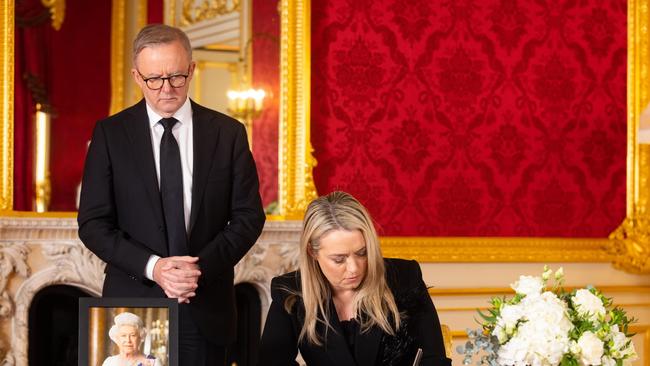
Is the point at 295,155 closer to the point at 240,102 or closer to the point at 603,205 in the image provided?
the point at 240,102

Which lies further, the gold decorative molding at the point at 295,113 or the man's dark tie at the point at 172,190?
the gold decorative molding at the point at 295,113

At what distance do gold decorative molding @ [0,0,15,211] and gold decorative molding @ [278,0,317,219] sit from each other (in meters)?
1.28

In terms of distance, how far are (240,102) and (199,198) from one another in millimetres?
3030

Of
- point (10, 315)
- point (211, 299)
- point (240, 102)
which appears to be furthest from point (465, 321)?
point (211, 299)

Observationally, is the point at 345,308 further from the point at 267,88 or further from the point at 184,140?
the point at 267,88

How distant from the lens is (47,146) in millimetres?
5762

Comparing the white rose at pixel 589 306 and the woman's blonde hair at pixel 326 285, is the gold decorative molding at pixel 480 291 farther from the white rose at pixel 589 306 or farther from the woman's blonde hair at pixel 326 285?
the white rose at pixel 589 306

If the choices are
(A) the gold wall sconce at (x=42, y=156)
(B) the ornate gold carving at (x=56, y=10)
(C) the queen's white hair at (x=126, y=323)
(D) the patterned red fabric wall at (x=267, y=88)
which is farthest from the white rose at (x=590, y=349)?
(B) the ornate gold carving at (x=56, y=10)

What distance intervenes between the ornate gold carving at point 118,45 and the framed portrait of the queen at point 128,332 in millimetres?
4212

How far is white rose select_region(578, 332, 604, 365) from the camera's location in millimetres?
2232

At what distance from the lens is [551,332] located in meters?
2.25

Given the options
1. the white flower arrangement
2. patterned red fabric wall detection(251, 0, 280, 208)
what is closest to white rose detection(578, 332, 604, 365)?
the white flower arrangement

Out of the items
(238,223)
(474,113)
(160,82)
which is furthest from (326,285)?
(474,113)

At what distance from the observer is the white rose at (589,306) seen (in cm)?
232
